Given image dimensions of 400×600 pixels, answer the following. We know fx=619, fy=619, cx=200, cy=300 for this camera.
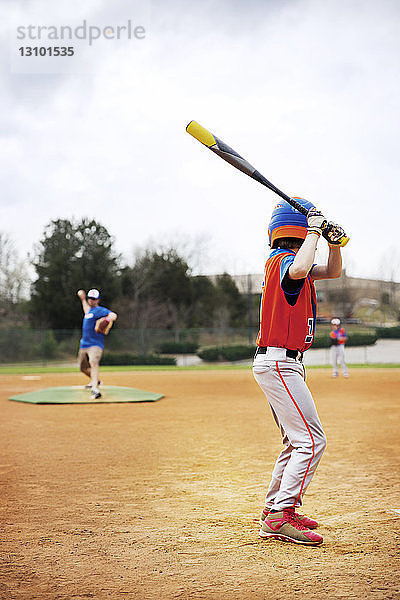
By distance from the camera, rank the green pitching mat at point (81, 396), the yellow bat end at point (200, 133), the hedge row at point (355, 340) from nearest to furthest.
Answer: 1. the yellow bat end at point (200, 133)
2. the green pitching mat at point (81, 396)
3. the hedge row at point (355, 340)

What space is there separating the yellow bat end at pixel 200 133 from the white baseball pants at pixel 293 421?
185 cm

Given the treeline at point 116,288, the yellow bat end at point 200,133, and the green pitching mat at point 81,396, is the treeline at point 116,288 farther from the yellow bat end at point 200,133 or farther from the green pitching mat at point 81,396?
the yellow bat end at point 200,133

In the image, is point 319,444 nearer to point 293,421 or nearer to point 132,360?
point 293,421

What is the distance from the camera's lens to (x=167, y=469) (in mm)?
7098

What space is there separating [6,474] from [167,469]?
1791 millimetres

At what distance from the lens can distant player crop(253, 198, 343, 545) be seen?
14.5 ft

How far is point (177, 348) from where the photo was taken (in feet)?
131

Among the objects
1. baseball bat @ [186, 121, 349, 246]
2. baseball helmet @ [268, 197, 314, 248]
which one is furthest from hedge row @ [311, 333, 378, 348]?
baseball helmet @ [268, 197, 314, 248]

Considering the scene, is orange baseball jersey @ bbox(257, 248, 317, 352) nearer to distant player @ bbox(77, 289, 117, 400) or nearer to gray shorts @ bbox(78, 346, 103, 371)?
distant player @ bbox(77, 289, 117, 400)

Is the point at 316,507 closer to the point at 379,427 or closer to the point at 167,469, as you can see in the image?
the point at 167,469

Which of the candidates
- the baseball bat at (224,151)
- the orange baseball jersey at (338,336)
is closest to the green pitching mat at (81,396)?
the orange baseball jersey at (338,336)

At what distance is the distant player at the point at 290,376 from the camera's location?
14.5 ft

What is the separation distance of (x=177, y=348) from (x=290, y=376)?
35464 millimetres

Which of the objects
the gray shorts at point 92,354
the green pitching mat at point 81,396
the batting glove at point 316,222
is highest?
the batting glove at point 316,222
